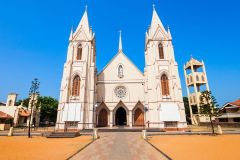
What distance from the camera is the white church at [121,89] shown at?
28016 mm

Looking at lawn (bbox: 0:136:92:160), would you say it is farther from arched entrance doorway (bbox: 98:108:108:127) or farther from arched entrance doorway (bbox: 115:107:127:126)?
arched entrance doorway (bbox: 115:107:127:126)

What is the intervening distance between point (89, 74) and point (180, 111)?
1931 cm

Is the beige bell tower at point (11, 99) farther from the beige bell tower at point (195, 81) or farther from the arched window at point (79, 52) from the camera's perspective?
the beige bell tower at point (195, 81)

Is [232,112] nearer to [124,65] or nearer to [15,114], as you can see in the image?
[124,65]

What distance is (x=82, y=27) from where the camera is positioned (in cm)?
3497

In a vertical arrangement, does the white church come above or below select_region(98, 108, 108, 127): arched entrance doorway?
above

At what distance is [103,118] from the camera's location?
3253 centimetres

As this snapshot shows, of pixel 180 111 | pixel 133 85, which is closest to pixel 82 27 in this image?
pixel 133 85

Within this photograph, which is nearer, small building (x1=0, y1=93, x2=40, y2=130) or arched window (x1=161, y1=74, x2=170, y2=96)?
arched window (x1=161, y1=74, x2=170, y2=96)

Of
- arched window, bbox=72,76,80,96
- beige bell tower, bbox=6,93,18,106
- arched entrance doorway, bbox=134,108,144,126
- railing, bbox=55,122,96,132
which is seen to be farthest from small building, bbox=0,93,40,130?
arched entrance doorway, bbox=134,108,144,126

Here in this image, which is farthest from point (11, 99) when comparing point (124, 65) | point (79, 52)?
point (124, 65)

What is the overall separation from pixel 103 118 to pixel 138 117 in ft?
25.0

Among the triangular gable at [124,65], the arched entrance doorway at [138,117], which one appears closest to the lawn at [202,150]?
the arched entrance doorway at [138,117]

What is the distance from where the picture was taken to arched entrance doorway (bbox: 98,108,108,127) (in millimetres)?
32312
